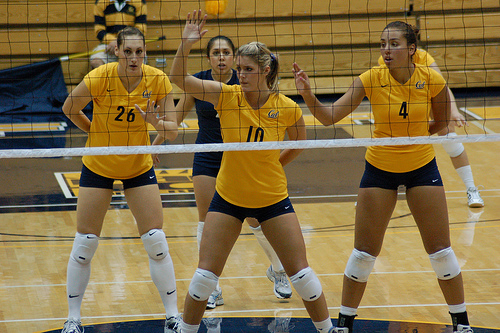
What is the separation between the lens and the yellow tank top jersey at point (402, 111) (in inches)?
157

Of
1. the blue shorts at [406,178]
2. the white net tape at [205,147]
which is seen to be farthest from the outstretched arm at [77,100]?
the blue shorts at [406,178]

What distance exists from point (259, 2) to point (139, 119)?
9.07 meters

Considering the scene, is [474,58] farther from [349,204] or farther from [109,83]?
[109,83]

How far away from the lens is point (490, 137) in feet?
14.0

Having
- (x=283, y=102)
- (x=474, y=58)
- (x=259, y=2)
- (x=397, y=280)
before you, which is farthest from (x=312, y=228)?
(x=474, y=58)

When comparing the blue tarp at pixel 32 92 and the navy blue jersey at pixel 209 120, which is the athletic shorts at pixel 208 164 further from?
the blue tarp at pixel 32 92

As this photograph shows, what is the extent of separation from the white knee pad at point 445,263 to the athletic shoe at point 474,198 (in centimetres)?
335

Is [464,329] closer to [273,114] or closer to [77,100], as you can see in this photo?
[273,114]

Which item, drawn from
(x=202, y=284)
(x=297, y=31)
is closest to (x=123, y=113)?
(x=202, y=284)

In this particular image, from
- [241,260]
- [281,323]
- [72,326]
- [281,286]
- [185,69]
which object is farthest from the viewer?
[241,260]

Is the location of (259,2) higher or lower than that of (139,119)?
higher

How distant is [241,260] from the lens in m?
5.77

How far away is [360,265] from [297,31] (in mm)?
9513

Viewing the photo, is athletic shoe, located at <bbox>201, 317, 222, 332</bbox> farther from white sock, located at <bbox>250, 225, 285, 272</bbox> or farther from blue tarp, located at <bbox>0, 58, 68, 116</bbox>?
blue tarp, located at <bbox>0, 58, 68, 116</bbox>
